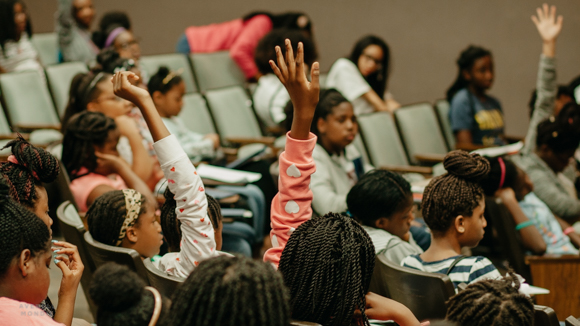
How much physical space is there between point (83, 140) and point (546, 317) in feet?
6.19

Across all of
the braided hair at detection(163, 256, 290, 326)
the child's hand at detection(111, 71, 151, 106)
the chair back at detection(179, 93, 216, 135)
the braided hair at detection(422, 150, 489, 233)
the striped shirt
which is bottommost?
the chair back at detection(179, 93, 216, 135)

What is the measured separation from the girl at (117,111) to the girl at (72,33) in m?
1.98

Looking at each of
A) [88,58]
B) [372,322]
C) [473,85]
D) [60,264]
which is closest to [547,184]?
[473,85]

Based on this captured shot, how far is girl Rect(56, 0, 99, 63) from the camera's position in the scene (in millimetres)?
4855

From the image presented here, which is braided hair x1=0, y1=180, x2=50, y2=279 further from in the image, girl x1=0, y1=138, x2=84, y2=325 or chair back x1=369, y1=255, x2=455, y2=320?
chair back x1=369, y1=255, x2=455, y2=320

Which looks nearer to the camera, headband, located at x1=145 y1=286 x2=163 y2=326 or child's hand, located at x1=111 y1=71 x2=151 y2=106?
headband, located at x1=145 y1=286 x2=163 y2=326

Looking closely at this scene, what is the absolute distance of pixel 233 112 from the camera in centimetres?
436

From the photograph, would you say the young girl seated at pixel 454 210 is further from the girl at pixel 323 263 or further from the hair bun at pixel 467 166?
the girl at pixel 323 263

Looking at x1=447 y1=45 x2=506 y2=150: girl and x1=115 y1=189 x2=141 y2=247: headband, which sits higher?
x1=115 y1=189 x2=141 y2=247: headband

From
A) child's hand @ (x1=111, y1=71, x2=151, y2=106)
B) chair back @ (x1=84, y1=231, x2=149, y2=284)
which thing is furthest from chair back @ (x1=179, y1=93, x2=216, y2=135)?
child's hand @ (x1=111, y1=71, x2=151, y2=106)

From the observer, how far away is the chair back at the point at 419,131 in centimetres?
432

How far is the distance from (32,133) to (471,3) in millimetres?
4172

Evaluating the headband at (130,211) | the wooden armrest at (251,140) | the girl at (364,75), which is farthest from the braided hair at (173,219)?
the girl at (364,75)

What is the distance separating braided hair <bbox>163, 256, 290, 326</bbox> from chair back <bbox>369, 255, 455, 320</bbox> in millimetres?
747
